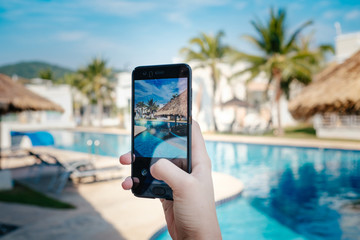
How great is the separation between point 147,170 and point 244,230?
3.55 metres

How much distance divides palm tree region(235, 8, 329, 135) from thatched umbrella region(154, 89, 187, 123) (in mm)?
15234

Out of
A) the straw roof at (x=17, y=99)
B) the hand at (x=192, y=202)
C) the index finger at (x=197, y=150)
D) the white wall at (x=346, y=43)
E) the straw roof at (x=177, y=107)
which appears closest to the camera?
the hand at (x=192, y=202)

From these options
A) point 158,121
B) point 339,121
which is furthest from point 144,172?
point 339,121

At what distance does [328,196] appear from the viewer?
580 centimetres

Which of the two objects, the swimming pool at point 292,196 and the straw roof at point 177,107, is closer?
the straw roof at point 177,107

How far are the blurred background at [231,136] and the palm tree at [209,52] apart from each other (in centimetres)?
7

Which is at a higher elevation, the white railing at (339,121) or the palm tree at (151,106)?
the palm tree at (151,106)

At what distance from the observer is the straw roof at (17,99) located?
22.5ft

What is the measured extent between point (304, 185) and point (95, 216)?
14.2ft

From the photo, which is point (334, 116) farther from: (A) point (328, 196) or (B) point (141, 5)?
(B) point (141, 5)

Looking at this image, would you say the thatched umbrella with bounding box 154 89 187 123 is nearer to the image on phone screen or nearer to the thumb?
the image on phone screen

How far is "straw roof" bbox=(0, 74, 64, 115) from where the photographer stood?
6.86m

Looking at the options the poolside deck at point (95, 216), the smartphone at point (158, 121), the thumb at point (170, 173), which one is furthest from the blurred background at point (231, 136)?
the thumb at point (170, 173)

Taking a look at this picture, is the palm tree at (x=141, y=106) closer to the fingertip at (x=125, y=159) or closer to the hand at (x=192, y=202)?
the fingertip at (x=125, y=159)
